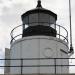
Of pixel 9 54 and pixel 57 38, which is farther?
pixel 9 54

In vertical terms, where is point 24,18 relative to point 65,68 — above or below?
above

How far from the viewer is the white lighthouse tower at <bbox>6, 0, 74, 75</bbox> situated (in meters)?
13.5

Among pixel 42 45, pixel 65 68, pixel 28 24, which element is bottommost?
pixel 65 68

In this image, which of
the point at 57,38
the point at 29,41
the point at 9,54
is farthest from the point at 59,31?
the point at 9,54

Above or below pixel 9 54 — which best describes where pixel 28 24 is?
above

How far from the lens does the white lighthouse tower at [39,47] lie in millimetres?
13531

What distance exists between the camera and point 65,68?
47.2 feet

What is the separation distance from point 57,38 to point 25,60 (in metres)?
1.79

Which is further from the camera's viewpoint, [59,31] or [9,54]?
[9,54]

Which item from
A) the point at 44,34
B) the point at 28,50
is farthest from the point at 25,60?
the point at 44,34

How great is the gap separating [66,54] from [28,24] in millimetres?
2322

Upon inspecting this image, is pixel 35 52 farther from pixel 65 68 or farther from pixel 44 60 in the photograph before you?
pixel 65 68

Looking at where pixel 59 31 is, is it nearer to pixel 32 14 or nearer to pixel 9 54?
pixel 32 14

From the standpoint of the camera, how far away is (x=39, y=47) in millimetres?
13891
